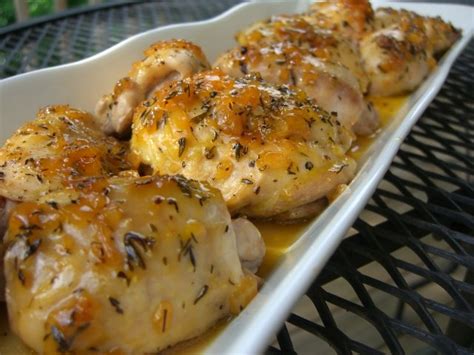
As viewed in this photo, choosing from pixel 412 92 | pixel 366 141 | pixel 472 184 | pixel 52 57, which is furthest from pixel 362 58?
pixel 52 57

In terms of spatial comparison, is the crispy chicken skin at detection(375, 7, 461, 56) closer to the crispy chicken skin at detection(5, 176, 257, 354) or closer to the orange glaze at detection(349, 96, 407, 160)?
the orange glaze at detection(349, 96, 407, 160)

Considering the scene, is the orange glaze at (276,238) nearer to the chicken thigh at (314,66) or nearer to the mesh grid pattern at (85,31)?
the chicken thigh at (314,66)

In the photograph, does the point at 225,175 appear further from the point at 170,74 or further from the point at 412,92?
the point at 412,92

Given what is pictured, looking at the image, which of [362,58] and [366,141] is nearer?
[366,141]

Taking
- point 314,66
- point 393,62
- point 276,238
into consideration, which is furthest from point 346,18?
point 276,238

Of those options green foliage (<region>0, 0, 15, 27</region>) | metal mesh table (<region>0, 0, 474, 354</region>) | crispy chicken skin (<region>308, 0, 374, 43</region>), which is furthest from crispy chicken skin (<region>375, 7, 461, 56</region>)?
green foliage (<region>0, 0, 15, 27</region>)

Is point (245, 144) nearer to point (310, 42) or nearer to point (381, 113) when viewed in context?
point (310, 42)
